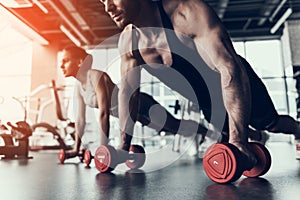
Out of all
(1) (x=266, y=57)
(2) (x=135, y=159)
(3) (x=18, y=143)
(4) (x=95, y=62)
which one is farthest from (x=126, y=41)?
(1) (x=266, y=57)

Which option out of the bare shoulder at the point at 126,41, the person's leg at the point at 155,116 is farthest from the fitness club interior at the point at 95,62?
the bare shoulder at the point at 126,41

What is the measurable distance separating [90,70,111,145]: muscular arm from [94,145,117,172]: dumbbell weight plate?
194mm

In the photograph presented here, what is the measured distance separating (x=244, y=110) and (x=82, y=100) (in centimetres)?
125

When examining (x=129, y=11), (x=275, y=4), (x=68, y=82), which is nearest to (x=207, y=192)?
(x=129, y=11)

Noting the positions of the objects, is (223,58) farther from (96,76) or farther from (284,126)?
(96,76)

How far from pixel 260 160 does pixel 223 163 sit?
23cm

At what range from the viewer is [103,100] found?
1.50 meters

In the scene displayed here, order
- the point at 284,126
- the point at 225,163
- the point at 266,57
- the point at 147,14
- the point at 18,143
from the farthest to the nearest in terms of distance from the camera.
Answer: the point at 266,57 < the point at 18,143 < the point at 284,126 < the point at 147,14 < the point at 225,163

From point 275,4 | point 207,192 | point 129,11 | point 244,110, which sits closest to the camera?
point 207,192

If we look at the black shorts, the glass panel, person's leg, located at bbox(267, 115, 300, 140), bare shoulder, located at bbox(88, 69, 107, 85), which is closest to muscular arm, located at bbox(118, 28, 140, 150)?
bare shoulder, located at bbox(88, 69, 107, 85)

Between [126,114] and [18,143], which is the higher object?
[126,114]

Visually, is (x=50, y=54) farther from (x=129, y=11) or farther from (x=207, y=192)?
(x=207, y=192)

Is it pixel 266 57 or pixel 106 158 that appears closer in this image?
pixel 106 158

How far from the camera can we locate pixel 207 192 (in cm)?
71
